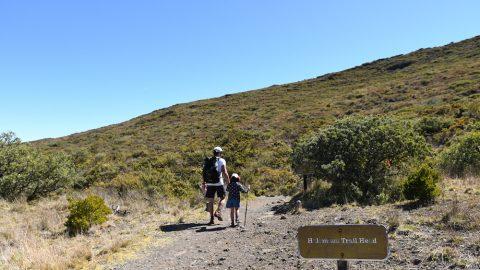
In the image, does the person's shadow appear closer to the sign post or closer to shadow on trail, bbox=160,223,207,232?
shadow on trail, bbox=160,223,207,232

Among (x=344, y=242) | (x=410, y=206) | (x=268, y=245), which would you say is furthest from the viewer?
(x=410, y=206)

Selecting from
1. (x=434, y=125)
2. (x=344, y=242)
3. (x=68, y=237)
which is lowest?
(x=68, y=237)

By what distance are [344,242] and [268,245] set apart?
4.39 metres

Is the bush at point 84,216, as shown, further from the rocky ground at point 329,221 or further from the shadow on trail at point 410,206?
the shadow on trail at point 410,206

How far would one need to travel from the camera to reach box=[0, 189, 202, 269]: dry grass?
283 inches

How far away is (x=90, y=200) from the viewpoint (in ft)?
34.0

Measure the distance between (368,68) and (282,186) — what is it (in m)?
40.2

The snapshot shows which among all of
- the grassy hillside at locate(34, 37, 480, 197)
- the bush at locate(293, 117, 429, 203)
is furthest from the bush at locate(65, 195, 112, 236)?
the grassy hillside at locate(34, 37, 480, 197)

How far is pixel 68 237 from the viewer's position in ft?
31.6

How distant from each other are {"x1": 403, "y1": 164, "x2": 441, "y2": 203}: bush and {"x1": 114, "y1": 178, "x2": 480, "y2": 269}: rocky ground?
230 mm

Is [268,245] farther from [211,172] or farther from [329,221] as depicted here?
[211,172]

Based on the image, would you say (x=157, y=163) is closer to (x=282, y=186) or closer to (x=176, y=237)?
(x=282, y=186)

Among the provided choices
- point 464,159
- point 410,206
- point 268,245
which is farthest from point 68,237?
point 464,159

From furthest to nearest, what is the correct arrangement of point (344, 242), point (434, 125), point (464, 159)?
1. point (434, 125)
2. point (464, 159)
3. point (344, 242)
